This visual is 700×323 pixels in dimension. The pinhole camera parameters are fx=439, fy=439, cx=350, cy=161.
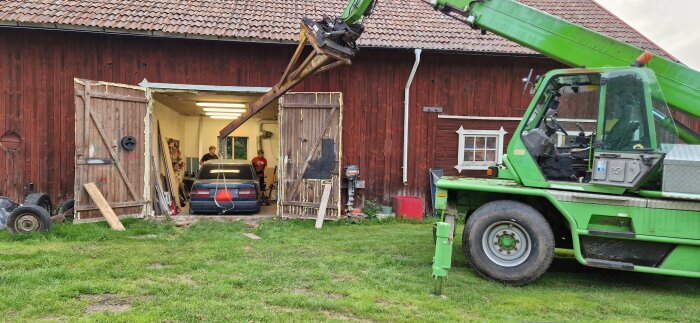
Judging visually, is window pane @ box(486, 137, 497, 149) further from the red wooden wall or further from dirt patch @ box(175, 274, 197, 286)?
dirt patch @ box(175, 274, 197, 286)

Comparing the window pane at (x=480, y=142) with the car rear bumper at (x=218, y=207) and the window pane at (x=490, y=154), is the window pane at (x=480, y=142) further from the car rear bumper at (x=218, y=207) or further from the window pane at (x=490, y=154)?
the car rear bumper at (x=218, y=207)

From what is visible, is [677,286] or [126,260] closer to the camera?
[677,286]

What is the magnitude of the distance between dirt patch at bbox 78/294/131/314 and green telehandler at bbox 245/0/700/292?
3149 millimetres

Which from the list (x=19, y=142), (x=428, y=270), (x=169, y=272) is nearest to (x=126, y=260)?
(x=169, y=272)

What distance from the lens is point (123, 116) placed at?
8906mm

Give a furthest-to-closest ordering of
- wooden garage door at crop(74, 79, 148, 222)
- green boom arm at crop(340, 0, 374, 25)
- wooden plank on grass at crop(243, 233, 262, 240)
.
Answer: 1. wooden garage door at crop(74, 79, 148, 222)
2. wooden plank on grass at crop(243, 233, 262, 240)
3. green boom arm at crop(340, 0, 374, 25)

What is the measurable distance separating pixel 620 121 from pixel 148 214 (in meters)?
8.62

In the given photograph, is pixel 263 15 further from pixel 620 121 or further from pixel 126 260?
pixel 620 121

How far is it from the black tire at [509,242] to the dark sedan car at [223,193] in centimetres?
585

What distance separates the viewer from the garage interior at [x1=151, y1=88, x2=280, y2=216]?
38.4 feet

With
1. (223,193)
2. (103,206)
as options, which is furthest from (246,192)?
(103,206)

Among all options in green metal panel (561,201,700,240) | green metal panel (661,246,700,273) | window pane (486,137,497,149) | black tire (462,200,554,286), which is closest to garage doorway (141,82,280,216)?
window pane (486,137,497,149)

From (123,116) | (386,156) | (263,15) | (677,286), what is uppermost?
(263,15)

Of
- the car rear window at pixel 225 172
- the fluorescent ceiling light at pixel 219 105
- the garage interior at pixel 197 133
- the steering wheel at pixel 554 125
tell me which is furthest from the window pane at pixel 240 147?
the steering wheel at pixel 554 125
